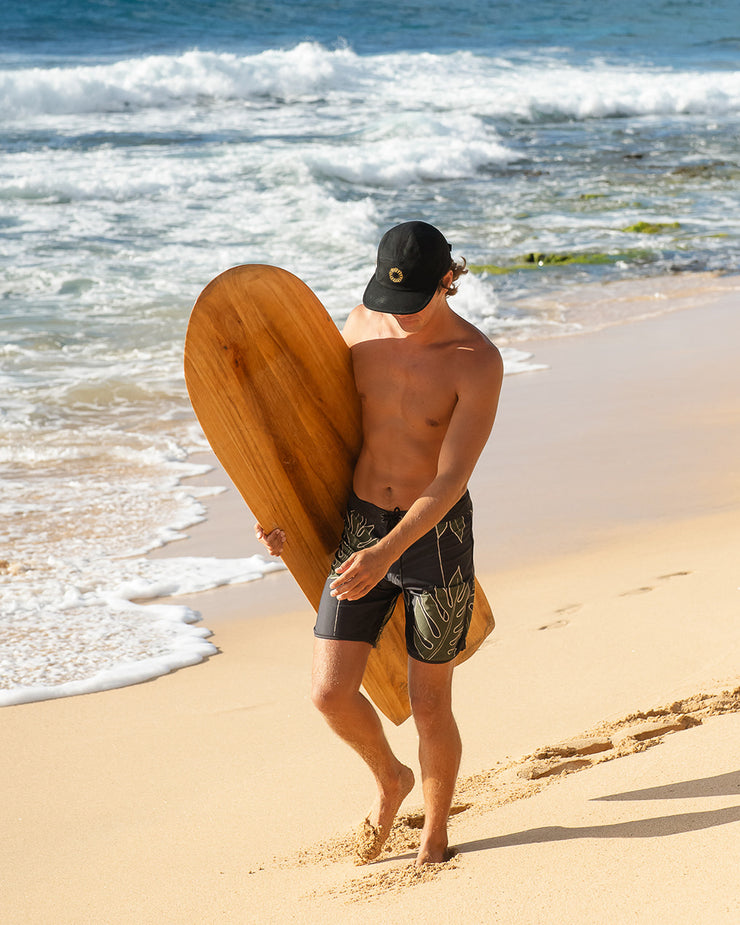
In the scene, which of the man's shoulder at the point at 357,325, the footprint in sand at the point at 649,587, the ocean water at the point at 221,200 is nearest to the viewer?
the man's shoulder at the point at 357,325

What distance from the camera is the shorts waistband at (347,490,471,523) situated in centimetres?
260

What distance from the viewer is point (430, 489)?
2400 mm

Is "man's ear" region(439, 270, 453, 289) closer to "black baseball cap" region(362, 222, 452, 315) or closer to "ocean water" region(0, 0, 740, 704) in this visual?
"black baseball cap" region(362, 222, 452, 315)

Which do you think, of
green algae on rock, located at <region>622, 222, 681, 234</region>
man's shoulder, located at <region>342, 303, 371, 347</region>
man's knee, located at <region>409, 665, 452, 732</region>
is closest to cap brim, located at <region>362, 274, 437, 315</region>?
man's shoulder, located at <region>342, 303, 371, 347</region>

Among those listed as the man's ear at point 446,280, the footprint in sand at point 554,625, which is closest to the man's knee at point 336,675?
the man's ear at point 446,280

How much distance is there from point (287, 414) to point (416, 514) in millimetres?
671

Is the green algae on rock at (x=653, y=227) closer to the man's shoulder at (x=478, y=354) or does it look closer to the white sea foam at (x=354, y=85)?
the man's shoulder at (x=478, y=354)

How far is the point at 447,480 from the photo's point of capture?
240 cm

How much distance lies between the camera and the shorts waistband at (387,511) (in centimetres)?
260

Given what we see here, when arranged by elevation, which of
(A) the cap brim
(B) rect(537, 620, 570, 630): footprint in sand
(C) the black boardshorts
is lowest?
(B) rect(537, 620, 570, 630): footprint in sand

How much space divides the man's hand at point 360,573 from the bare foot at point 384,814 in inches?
23.4

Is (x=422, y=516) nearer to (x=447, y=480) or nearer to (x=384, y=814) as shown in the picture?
(x=447, y=480)

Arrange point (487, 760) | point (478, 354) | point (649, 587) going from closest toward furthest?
1. point (478, 354)
2. point (487, 760)
3. point (649, 587)

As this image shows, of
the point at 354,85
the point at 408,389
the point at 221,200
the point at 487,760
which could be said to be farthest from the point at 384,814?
the point at 354,85
